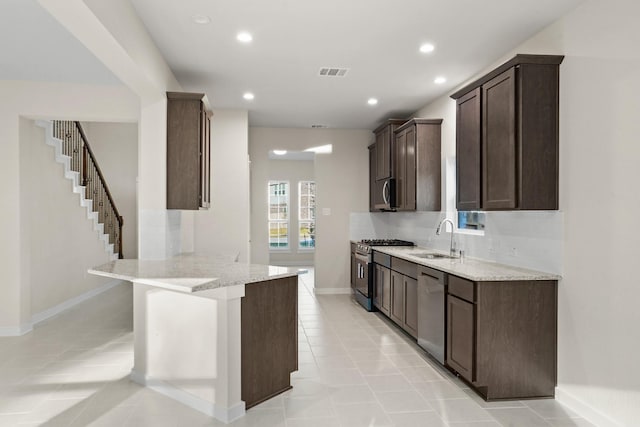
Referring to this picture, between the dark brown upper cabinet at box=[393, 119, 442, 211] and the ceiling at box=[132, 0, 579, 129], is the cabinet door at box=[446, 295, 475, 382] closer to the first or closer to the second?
the dark brown upper cabinet at box=[393, 119, 442, 211]

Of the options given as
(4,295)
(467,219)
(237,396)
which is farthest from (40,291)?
(467,219)

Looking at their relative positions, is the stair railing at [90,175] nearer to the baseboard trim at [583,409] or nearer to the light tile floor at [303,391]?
the light tile floor at [303,391]

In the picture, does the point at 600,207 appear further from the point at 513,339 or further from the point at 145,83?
the point at 145,83

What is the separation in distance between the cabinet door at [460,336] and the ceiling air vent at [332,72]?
8.17 feet

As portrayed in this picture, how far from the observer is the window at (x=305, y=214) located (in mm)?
11586

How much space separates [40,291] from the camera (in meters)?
5.34

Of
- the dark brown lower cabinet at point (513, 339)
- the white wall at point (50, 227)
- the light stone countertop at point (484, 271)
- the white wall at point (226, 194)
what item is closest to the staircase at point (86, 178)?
the white wall at point (50, 227)

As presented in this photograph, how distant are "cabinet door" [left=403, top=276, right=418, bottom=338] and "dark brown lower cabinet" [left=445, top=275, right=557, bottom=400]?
1228 millimetres

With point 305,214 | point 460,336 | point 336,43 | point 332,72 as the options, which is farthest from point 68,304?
point 305,214

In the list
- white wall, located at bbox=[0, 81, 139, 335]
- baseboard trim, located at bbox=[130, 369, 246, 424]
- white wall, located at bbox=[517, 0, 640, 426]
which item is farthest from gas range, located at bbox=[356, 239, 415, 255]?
white wall, located at bbox=[0, 81, 139, 335]

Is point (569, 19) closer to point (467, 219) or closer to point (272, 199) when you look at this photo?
point (467, 219)

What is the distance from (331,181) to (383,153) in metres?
1.26

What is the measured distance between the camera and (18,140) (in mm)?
4867

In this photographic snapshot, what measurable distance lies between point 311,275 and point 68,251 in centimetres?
501
